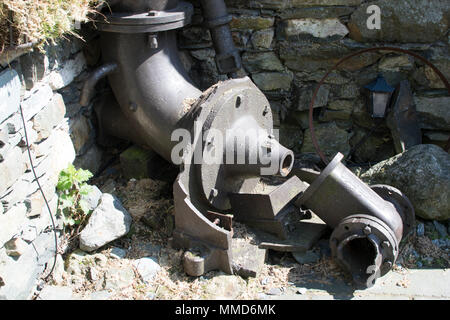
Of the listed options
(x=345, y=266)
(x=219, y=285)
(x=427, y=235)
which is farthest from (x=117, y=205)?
(x=427, y=235)

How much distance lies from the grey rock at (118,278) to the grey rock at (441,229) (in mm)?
2321

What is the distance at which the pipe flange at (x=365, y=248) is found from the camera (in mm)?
3193

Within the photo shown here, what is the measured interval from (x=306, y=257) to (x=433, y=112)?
6.31ft

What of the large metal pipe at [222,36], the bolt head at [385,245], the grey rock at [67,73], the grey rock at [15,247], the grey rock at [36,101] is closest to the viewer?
the grey rock at [15,247]

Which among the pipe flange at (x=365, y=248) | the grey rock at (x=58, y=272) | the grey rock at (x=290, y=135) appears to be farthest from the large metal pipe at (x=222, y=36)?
the grey rock at (x=58, y=272)

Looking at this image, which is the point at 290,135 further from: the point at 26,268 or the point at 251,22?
the point at 26,268

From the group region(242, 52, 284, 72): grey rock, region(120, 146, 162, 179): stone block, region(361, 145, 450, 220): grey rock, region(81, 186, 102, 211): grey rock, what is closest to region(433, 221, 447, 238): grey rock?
region(361, 145, 450, 220): grey rock

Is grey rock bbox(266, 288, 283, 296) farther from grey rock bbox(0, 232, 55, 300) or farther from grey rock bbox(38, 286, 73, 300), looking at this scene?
grey rock bbox(0, 232, 55, 300)

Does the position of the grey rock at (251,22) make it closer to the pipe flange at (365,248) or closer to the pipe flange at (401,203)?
the pipe flange at (401,203)

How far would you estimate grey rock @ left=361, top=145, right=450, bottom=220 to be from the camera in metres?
3.69

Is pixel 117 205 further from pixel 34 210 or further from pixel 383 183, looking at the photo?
pixel 383 183

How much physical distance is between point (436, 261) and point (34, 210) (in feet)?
9.17

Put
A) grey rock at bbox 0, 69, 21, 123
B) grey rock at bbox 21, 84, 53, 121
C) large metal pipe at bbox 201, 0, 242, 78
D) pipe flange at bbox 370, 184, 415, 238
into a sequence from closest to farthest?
grey rock at bbox 0, 69, 21, 123
grey rock at bbox 21, 84, 53, 121
pipe flange at bbox 370, 184, 415, 238
large metal pipe at bbox 201, 0, 242, 78

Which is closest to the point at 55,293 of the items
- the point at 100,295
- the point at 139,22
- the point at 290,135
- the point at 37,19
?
the point at 100,295
